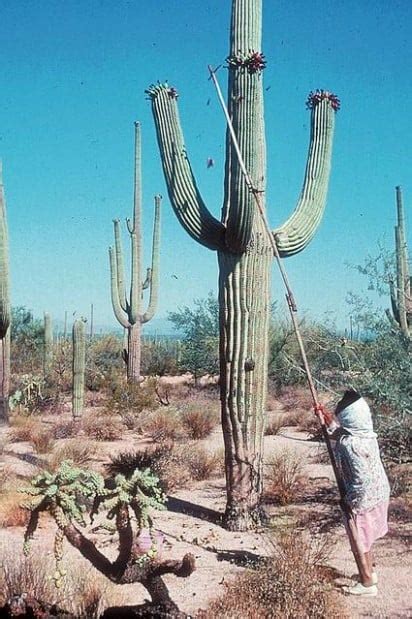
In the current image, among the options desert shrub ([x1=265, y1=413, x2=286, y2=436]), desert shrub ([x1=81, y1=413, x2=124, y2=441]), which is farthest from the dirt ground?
desert shrub ([x1=265, y1=413, x2=286, y2=436])

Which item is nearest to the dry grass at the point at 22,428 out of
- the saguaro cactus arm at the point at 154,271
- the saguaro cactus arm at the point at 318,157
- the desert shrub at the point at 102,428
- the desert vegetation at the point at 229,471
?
the desert vegetation at the point at 229,471

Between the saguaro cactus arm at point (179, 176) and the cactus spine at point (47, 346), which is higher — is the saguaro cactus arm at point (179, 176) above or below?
above

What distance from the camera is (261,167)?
7.48m

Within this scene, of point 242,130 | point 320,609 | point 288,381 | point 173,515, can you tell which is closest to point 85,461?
point 173,515

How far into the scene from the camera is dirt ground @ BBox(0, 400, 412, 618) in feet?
18.2

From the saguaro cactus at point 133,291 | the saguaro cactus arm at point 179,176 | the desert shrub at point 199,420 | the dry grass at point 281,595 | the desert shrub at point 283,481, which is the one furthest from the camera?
the saguaro cactus at point 133,291

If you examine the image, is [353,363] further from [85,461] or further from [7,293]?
[7,293]

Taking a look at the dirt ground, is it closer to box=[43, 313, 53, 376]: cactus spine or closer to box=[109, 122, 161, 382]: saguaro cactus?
box=[109, 122, 161, 382]: saguaro cactus

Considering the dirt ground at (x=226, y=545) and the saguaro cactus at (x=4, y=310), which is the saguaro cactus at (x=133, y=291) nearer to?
the saguaro cactus at (x=4, y=310)

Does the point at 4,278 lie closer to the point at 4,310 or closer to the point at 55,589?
the point at 4,310

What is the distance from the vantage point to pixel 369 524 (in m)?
5.73

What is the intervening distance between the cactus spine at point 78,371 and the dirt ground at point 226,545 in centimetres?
455

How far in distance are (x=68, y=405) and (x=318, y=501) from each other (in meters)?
10.8

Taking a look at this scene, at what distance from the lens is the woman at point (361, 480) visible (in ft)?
18.5
